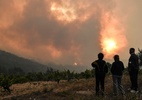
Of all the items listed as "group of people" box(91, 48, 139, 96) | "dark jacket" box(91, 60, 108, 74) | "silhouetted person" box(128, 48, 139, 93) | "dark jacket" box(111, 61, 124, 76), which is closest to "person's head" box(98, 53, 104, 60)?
"group of people" box(91, 48, 139, 96)

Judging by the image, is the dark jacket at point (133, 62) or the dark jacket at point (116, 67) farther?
the dark jacket at point (133, 62)

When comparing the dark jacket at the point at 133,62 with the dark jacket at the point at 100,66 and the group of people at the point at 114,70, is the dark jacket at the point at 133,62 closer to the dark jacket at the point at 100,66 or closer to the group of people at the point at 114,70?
the group of people at the point at 114,70

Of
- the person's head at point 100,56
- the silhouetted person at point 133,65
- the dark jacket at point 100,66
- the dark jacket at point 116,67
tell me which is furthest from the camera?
the silhouetted person at point 133,65

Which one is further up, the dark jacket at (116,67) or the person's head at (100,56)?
the person's head at (100,56)

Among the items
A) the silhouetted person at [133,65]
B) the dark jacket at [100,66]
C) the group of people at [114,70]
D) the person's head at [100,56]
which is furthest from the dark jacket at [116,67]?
the silhouetted person at [133,65]

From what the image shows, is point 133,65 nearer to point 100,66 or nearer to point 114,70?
point 114,70

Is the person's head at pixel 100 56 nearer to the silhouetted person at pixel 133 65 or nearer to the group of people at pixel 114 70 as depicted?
the group of people at pixel 114 70

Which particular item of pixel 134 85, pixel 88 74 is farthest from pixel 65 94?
pixel 88 74

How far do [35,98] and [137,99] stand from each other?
7.13 meters

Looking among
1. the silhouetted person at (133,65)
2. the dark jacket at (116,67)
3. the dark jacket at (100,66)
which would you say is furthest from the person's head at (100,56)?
the silhouetted person at (133,65)

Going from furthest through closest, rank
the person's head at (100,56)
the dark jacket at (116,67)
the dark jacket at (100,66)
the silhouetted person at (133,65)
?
the silhouetted person at (133,65) → the dark jacket at (116,67) → the dark jacket at (100,66) → the person's head at (100,56)

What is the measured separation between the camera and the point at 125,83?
83.2ft

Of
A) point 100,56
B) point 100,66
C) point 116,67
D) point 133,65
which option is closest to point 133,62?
point 133,65

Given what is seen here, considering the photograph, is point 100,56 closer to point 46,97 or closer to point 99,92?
point 99,92
